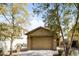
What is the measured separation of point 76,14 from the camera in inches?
164

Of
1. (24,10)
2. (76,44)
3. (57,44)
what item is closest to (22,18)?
(24,10)

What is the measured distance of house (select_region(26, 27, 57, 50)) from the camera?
4160mm

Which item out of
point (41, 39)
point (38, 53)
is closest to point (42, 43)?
point (41, 39)

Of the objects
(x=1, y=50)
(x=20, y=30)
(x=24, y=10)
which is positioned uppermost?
(x=24, y=10)

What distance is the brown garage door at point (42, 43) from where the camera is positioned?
4168mm

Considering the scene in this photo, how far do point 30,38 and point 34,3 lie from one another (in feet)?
1.88

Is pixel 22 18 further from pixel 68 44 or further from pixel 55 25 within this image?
pixel 68 44

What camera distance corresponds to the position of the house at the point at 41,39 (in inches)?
164

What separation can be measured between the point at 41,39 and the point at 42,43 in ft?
0.22

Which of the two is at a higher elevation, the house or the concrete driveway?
the house

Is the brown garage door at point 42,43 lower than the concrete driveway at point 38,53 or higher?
higher

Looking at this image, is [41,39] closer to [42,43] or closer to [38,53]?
[42,43]

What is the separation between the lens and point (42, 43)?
4.18 meters

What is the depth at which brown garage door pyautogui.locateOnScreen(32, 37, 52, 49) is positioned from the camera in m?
4.17
